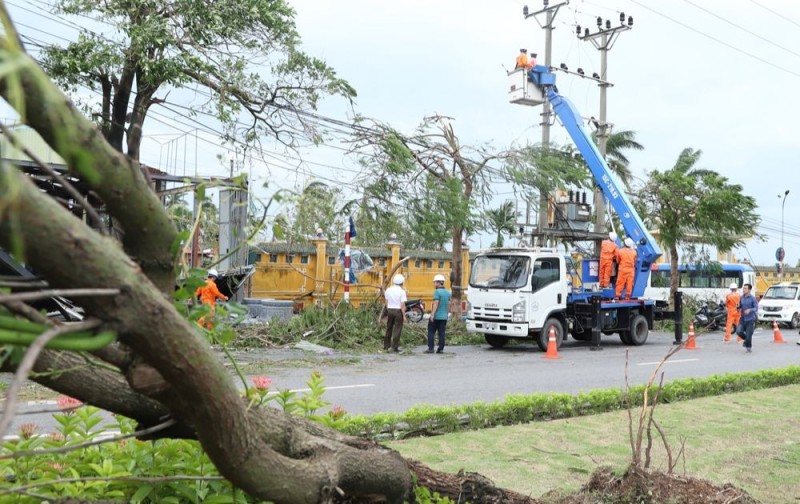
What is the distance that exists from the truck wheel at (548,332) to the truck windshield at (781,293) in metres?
16.3

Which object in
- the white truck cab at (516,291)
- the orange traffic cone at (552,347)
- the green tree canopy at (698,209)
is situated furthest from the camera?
the green tree canopy at (698,209)

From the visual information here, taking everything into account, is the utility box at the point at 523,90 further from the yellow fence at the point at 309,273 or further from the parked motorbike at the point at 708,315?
the parked motorbike at the point at 708,315

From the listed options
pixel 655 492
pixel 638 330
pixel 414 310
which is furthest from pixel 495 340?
pixel 655 492

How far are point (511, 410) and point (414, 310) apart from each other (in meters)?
15.3

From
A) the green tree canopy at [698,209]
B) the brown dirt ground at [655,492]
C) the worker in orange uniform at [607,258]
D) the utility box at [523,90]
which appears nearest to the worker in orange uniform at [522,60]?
the utility box at [523,90]

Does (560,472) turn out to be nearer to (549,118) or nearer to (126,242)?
(126,242)

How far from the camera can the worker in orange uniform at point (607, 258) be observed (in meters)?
19.2

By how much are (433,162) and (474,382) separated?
926cm

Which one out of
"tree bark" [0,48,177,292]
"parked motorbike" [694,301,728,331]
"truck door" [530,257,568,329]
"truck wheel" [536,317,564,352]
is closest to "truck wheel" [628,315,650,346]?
"truck wheel" [536,317,564,352]

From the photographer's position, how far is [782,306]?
2894 centimetres

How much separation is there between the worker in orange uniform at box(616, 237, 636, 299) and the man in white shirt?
20.1 feet

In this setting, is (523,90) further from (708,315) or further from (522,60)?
(708,315)

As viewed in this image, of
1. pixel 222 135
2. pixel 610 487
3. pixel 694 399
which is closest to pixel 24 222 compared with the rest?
pixel 610 487

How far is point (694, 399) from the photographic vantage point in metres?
9.55
